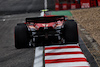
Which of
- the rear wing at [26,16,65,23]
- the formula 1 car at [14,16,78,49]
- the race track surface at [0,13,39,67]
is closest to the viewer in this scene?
the race track surface at [0,13,39,67]

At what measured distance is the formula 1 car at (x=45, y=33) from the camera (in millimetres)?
8539

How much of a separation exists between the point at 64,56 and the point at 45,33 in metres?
1.22

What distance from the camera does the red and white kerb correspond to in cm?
719

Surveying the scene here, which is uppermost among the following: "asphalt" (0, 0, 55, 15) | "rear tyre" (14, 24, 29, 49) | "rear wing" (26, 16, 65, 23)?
"asphalt" (0, 0, 55, 15)

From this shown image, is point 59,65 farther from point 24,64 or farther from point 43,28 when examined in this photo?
point 43,28

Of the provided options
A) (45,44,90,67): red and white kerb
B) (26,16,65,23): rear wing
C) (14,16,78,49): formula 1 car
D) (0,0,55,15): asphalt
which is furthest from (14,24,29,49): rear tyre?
(0,0,55,15): asphalt

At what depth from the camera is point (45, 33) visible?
334 inches

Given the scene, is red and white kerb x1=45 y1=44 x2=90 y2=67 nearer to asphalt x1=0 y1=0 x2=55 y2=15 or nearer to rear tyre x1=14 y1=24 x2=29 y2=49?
rear tyre x1=14 y1=24 x2=29 y2=49

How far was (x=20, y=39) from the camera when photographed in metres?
8.65

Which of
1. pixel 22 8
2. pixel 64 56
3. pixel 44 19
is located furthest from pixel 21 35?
pixel 22 8

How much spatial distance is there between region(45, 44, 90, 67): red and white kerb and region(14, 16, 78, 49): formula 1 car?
0.28 m

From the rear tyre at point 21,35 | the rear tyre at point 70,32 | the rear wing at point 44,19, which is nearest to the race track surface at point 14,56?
the rear tyre at point 21,35

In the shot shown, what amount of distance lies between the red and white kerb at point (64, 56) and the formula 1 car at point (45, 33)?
283 mm

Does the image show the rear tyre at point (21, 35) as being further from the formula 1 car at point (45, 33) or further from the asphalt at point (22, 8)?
the asphalt at point (22, 8)
